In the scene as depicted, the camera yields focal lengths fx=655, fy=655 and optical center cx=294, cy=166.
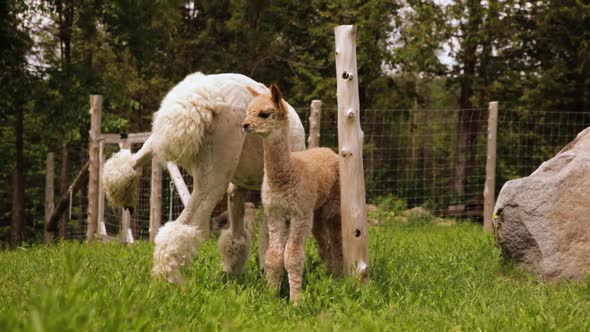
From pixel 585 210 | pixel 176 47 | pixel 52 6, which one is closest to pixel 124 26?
pixel 52 6

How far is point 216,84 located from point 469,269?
10.1ft

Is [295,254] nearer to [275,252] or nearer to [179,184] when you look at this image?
[275,252]

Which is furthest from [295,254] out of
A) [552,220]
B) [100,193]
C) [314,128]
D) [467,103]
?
[467,103]

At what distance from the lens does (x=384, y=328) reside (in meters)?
3.83

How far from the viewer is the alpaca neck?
4930 millimetres

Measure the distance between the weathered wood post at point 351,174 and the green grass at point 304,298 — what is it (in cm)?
26

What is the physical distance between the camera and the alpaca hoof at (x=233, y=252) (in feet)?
18.6

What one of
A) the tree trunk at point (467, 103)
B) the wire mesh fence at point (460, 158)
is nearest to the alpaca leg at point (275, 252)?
the wire mesh fence at point (460, 158)

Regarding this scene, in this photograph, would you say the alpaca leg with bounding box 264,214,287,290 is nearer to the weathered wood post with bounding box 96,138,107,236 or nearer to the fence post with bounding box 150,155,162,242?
the fence post with bounding box 150,155,162,242

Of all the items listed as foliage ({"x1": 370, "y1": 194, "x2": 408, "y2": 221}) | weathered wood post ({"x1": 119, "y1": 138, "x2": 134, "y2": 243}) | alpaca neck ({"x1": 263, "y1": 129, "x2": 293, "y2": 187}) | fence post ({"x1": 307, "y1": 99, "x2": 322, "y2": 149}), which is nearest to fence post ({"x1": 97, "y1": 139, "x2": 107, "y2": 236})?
weathered wood post ({"x1": 119, "y1": 138, "x2": 134, "y2": 243})

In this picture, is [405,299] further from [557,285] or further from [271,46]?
[271,46]

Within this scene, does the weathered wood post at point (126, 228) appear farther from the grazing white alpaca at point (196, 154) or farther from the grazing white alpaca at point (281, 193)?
the grazing white alpaca at point (281, 193)

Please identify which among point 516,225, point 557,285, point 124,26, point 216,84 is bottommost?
point 557,285

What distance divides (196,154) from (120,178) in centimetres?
76
